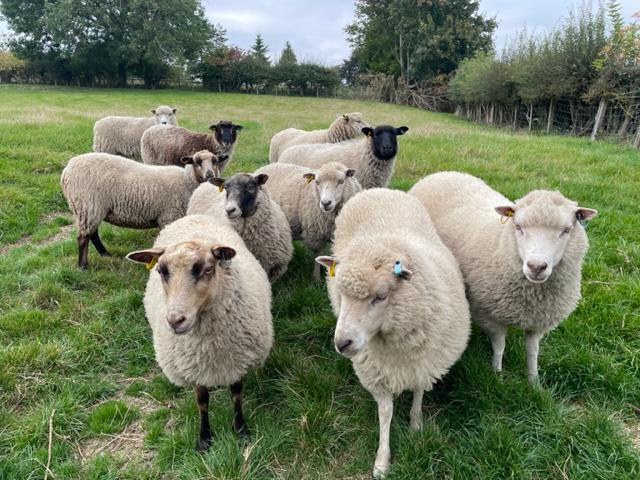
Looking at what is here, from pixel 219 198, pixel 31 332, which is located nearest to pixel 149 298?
pixel 31 332

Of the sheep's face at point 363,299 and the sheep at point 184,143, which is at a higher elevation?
the sheep at point 184,143

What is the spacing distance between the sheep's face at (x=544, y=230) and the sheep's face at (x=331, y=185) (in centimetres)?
212

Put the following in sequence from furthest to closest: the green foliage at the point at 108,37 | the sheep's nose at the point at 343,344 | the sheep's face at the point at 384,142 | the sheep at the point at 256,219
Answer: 1. the green foliage at the point at 108,37
2. the sheep's face at the point at 384,142
3. the sheep at the point at 256,219
4. the sheep's nose at the point at 343,344

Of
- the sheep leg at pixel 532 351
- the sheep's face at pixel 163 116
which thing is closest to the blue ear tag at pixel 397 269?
the sheep leg at pixel 532 351

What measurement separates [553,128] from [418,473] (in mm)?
21247

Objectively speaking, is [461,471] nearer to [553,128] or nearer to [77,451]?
[77,451]

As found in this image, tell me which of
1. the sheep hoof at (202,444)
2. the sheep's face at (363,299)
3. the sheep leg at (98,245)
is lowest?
the sheep hoof at (202,444)

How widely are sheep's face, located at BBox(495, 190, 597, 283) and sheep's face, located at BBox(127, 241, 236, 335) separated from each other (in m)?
1.80

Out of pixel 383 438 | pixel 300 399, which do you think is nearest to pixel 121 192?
pixel 300 399

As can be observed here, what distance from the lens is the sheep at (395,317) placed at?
7.13 ft

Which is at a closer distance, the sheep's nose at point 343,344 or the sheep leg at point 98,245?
the sheep's nose at point 343,344

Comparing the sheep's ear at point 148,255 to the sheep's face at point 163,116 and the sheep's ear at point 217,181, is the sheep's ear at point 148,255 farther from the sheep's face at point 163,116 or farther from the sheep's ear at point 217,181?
the sheep's face at point 163,116

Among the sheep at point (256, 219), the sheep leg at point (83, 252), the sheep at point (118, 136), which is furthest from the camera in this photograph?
the sheep at point (118, 136)

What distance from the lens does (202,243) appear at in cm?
257
